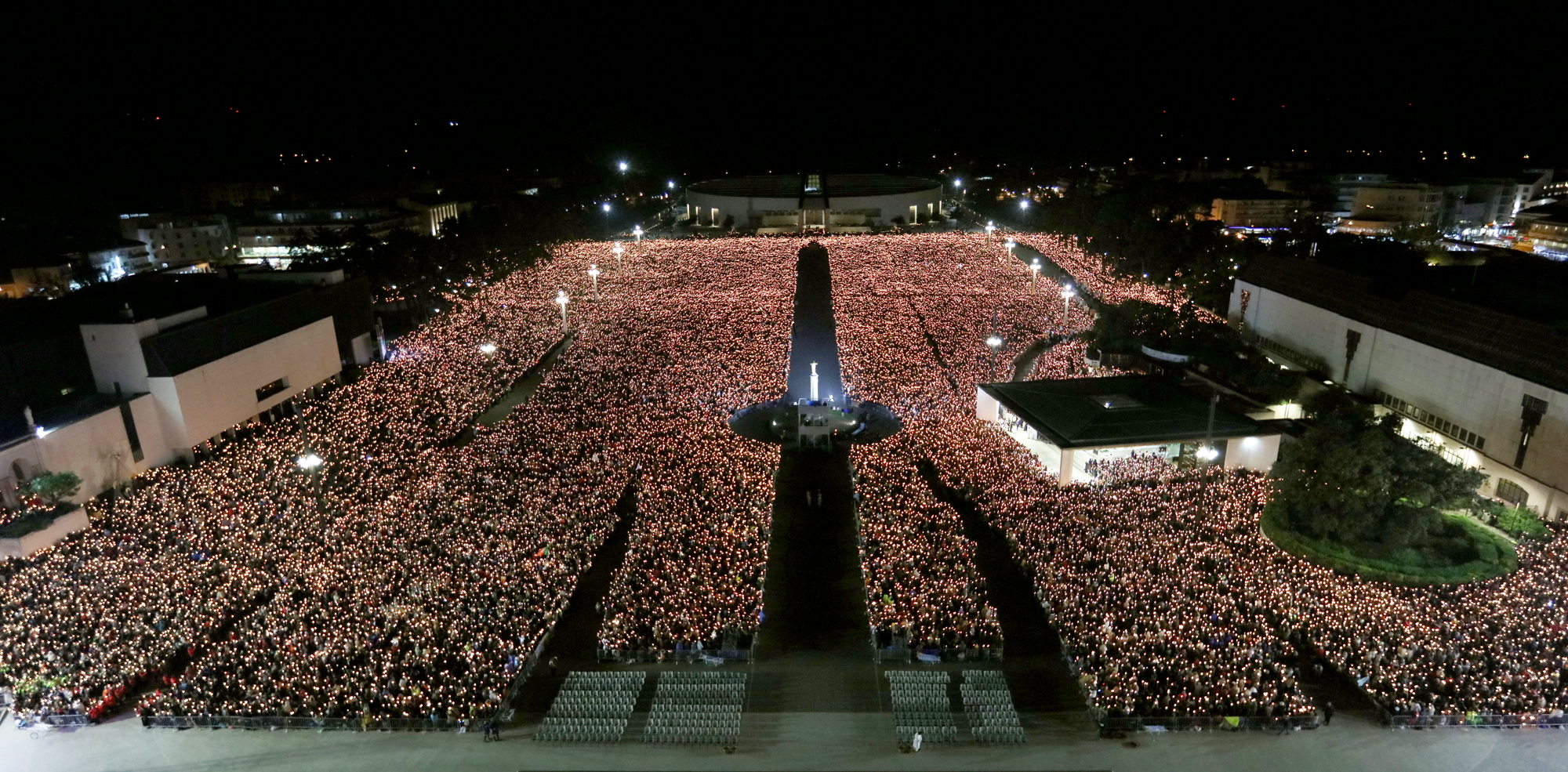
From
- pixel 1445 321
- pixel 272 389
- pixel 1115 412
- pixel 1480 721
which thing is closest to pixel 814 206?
pixel 272 389

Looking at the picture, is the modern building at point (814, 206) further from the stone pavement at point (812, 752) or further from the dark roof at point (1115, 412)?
the stone pavement at point (812, 752)

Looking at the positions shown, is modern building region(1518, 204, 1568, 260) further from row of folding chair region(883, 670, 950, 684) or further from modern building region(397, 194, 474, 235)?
modern building region(397, 194, 474, 235)

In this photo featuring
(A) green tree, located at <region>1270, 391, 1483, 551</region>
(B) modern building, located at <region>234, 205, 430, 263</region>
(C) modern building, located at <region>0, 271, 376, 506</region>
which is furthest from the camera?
(B) modern building, located at <region>234, 205, 430, 263</region>

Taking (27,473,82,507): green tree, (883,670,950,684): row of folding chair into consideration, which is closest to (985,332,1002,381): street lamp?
(883,670,950,684): row of folding chair

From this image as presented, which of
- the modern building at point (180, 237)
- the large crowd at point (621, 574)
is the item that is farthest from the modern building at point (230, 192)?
the large crowd at point (621, 574)

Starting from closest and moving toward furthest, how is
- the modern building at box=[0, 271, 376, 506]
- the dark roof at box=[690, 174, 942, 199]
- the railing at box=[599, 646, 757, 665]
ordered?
the railing at box=[599, 646, 757, 665] → the modern building at box=[0, 271, 376, 506] → the dark roof at box=[690, 174, 942, 199]

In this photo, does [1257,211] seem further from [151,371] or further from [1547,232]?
[151,371]

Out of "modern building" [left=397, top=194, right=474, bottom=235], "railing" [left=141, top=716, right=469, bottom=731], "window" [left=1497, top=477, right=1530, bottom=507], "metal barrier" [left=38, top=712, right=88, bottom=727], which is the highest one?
"modern building" [left=397, top=194, right=474, bottom=235]
